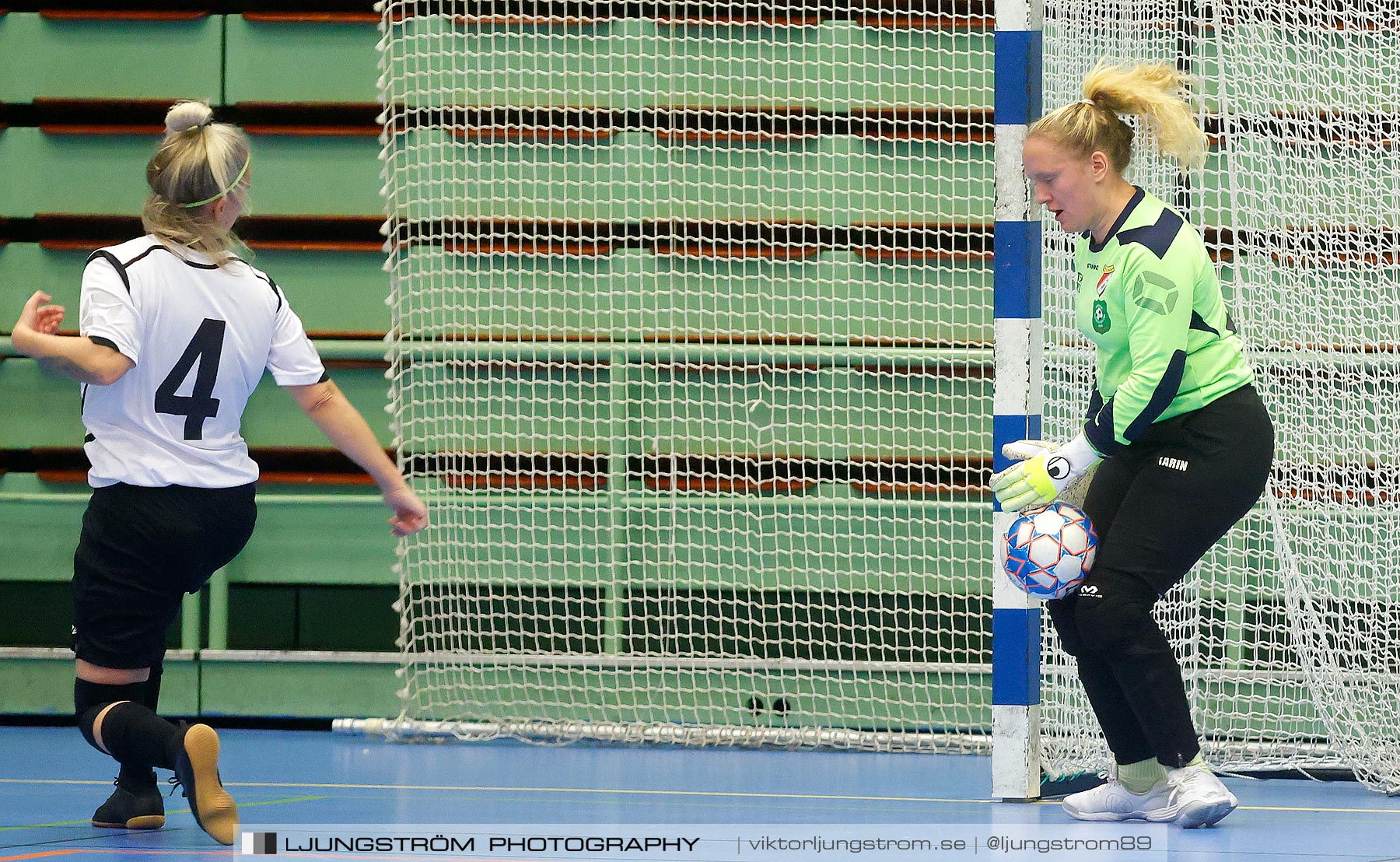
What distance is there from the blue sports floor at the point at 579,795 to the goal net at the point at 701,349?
51cm

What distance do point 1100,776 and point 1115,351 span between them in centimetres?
122

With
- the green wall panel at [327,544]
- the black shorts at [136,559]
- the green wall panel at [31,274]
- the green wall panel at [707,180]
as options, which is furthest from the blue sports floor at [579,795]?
the green wall panel at [707,180]

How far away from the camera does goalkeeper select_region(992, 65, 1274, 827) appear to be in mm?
3324

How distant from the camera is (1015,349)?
391 centimetres

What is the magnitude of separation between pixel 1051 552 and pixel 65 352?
2057 millimetres

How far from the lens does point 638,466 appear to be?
607cm

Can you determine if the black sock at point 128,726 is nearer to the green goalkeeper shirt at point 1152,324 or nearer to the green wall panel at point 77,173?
the green goalkeeper shirt at point 1152,324

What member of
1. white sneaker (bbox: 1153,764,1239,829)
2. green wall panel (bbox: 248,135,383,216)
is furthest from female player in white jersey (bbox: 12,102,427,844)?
green wall panel (bbox: 248,135,383,216)

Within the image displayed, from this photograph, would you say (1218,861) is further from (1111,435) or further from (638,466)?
(638,466)

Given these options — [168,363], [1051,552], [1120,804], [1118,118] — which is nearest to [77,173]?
[168,363]

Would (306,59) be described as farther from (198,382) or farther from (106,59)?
(198,382)

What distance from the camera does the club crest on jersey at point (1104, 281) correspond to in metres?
3.40

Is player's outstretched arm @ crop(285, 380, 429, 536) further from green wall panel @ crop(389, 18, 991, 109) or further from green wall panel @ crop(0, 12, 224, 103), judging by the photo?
green wall panel @ crop(0, 12, 224, 103)

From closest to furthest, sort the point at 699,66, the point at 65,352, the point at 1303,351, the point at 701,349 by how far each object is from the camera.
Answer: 1. the point at 65,352
2. the point at 1303,351
3. the point at 701,349
4. the point at 699,66
